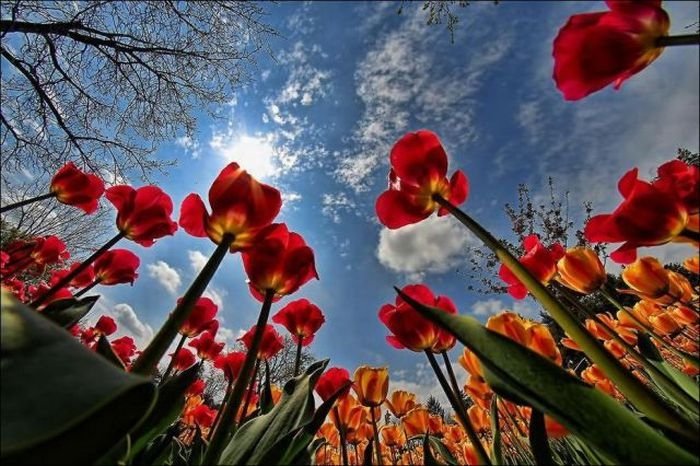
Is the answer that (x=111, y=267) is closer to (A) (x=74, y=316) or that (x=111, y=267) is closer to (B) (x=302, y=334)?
(A) (x=74, y=316)

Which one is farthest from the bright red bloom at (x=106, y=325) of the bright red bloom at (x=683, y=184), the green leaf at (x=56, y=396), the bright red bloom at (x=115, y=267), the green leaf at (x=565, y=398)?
the bright red bloom at (x=683, y=184)

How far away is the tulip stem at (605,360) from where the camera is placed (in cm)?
61

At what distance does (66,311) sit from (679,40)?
159cm

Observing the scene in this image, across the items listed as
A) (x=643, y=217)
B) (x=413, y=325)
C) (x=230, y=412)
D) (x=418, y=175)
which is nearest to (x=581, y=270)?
(x=643, y=217)

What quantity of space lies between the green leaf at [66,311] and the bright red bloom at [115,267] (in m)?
0.52

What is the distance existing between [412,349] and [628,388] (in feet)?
2.26

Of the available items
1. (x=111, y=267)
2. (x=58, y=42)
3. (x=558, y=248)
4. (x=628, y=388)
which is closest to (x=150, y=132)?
(x=58, y=42)

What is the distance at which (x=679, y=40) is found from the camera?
0.72 m

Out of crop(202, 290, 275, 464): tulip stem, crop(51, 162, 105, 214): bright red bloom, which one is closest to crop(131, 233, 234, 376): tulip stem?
crop(202, 290, 275, 464): tulip stem

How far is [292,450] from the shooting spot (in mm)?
839

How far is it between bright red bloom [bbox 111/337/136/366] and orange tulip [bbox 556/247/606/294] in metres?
2.49

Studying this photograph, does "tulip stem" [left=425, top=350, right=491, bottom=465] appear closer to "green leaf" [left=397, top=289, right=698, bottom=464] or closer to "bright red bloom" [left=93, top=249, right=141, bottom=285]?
"green leaf" [left=397, top=289, right=698, bottom=464]

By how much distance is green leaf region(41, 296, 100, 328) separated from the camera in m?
1.10

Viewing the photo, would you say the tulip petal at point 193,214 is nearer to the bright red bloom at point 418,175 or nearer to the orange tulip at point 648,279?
the bright red bloom at point 418,175
